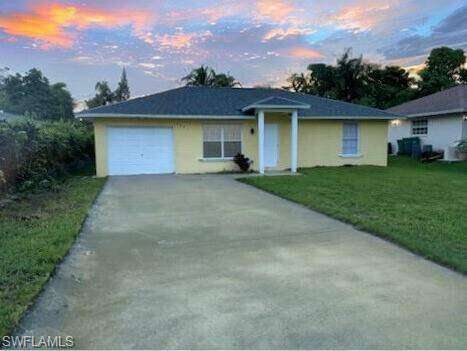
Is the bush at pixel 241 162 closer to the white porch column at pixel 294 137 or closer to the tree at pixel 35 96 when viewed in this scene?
the white porch column at pixel 294 137

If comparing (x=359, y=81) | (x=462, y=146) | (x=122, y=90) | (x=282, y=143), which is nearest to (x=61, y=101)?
(x=122, y=90)

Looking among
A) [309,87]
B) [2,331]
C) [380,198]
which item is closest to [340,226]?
[380,198]

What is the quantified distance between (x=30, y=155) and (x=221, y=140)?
7972mm

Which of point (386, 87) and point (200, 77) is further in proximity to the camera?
point (386, 87)

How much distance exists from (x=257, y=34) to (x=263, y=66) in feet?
23.7

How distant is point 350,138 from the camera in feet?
61.2

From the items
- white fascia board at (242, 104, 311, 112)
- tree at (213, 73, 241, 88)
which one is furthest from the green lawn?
tree at (213, 73, 241, 88)

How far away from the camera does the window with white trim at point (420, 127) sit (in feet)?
77.7

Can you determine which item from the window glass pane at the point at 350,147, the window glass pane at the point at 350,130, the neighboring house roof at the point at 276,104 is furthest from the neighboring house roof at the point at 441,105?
the neighboring house roof at the point at 276,104

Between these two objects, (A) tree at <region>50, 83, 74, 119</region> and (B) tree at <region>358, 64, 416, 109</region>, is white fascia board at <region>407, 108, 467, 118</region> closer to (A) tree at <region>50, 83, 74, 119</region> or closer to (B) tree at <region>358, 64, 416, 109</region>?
(B) tree at <region>358, 64, 416, 109</region>

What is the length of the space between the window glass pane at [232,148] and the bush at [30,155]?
6583 millimetres

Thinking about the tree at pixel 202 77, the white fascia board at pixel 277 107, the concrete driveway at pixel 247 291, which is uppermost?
the tree at pixel 202 77

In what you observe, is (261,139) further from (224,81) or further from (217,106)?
(224,81)

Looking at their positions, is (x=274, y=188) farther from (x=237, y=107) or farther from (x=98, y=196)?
(x=237, y=107)
